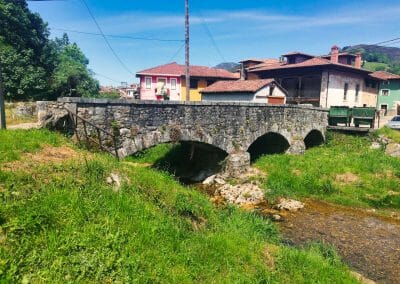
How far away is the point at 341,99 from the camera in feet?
110

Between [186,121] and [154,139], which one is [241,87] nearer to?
[186,121]

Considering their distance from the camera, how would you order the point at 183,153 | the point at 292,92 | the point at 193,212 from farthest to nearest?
the point at 292,92
the point at 183,153
the point at 193,212

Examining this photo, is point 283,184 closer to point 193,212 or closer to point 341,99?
point 193,212

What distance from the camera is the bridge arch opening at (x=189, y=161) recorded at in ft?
63.4

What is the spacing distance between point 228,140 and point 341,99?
2138cm

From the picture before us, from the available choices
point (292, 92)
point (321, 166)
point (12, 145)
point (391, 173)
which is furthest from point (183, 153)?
point (292, 92)

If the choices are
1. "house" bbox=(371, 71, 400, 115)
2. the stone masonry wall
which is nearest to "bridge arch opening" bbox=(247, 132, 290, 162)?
the stone masonry wall

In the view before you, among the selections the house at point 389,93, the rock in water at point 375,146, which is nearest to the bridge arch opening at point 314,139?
the rock in water at point 375,146

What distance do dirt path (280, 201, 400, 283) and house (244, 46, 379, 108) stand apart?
Result: 19.3 m

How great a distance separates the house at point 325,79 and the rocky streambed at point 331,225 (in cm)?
1770

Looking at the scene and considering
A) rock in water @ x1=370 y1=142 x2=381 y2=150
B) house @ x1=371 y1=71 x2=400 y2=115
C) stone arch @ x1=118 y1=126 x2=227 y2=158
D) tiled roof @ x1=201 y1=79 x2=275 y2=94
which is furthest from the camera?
house @ x1=371 y1=71 x2=400 y2=115

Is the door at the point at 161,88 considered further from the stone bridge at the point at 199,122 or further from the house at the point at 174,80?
the stone bridge at the point at 199,122

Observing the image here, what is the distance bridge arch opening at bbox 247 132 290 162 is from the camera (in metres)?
22.4

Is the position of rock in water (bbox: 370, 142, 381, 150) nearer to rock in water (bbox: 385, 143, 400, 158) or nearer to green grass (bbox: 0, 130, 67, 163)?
rock in water (bbox: 385, 143, 400, 158)
